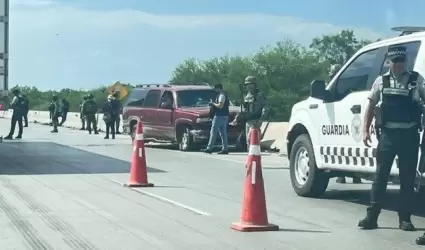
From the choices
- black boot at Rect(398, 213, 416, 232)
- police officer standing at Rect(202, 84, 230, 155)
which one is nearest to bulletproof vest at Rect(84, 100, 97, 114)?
police officer standing at Rect(202, 84, 230, 155)

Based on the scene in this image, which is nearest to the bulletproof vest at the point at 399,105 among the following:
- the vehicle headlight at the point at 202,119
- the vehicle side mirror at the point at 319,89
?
the vehicle side mirror at the point at 319,89

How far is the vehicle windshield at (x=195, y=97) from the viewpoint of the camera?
24.0 m

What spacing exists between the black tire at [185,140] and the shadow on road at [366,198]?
10315mm

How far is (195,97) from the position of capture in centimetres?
2423

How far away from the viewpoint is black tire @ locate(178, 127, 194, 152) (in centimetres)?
2336

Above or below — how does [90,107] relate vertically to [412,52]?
below

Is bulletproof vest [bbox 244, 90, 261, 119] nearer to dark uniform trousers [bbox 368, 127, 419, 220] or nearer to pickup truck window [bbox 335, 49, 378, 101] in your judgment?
pickup truck window [bbox 335, 49, 378, 101]

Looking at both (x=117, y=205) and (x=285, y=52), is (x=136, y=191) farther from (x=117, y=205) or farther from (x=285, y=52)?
(x=285, y=52)

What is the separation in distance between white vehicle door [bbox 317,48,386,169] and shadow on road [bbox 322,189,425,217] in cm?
91

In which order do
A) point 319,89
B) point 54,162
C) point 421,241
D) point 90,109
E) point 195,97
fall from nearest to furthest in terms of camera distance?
point 421,241
point 319,89
point 54,162
point 195,97
point 90,109

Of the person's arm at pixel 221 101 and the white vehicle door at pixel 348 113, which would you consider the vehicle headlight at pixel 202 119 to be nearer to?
the person's arm at pixel 221 101

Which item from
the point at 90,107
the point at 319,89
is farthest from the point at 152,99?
the point at 319,89

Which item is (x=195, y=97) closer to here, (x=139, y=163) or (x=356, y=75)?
(x=139, y=163)

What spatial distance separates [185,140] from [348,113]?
12.9m
